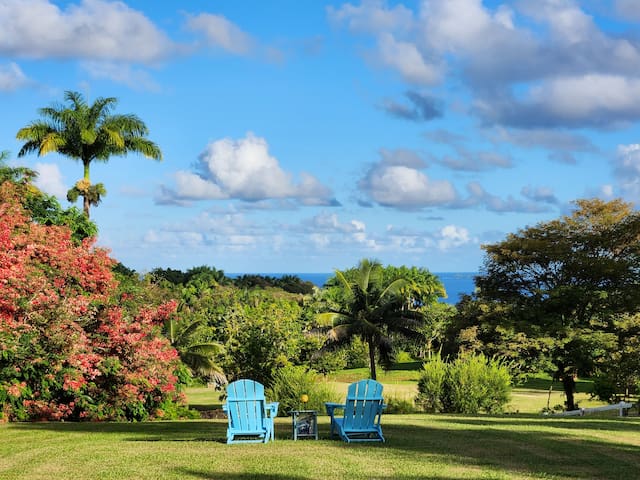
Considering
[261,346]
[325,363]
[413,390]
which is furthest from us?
[325,363]

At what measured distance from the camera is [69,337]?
1680cm

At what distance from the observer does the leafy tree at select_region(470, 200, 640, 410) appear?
99.7 feet

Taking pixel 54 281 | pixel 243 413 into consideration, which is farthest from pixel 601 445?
pixel 54 281

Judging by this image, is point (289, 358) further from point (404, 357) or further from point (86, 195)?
point (404, 357)

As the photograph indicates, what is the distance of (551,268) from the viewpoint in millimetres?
→ 33500

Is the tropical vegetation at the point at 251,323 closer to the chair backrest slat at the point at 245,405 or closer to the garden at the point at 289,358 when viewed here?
the garden at the point at 289,358

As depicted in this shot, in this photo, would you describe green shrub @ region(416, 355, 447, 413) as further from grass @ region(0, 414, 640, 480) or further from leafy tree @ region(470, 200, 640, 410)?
leafy tree @ region(470, 200, 640, 410)

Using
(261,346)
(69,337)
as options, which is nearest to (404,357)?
(261,346)

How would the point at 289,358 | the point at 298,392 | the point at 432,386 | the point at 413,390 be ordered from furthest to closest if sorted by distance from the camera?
the point at 289,358, the point at 413,390, the point at 432,386, the point at 298,392

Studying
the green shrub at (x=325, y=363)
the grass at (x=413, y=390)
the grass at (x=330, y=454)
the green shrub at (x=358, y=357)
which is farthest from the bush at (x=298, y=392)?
the green shrub at (x=358, y=357)

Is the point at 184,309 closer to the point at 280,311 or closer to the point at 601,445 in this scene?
the point at 280,311

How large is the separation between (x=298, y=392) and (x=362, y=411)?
9368 mm

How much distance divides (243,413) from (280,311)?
66.5 feet

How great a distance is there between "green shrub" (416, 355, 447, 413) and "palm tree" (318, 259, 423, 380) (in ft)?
43.8
